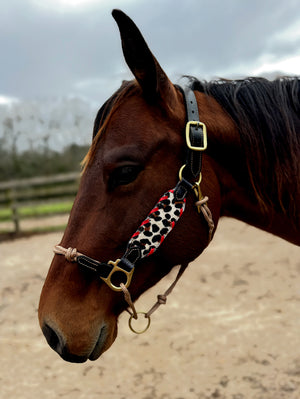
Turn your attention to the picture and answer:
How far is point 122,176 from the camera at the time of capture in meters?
1.63

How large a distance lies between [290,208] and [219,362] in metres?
2.45

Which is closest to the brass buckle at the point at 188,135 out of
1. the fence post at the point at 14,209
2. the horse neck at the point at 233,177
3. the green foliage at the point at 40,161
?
the horse neck at the point at 233,177

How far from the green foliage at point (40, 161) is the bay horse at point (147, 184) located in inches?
824

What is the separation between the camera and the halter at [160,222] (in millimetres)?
1614

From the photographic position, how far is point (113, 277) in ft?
5.45

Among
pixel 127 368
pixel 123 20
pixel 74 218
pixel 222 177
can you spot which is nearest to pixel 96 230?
pixel 74 218

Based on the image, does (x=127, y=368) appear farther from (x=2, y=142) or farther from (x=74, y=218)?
(x=2, y=142)

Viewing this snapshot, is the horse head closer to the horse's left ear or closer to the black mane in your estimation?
the horse's left ear

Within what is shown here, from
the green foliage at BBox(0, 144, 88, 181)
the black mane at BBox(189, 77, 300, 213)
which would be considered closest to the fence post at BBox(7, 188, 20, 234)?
the green foliage at BBox(0, 144, 88, 181)

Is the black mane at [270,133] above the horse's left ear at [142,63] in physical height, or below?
below

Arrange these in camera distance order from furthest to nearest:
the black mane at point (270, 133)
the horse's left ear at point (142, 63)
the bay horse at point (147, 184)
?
the black mane at point (270, 133) → the bay horse at point (147, 184) → the horse's left ear at point (142, 63)

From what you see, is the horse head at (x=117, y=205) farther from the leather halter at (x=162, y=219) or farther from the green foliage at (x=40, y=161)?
the green foliage at (x=40, y=161)

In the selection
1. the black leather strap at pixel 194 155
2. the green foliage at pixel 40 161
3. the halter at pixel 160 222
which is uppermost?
the black leather strap at pixel 194 155

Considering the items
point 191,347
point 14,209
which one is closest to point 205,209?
point 191,347
